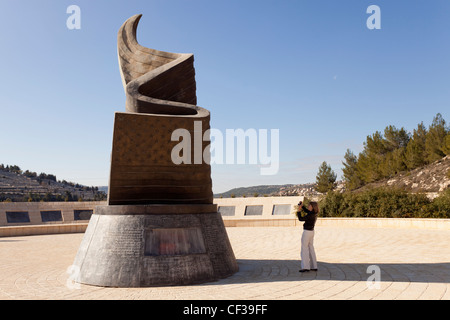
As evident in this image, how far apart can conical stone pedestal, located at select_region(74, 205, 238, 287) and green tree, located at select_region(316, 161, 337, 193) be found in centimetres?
5265

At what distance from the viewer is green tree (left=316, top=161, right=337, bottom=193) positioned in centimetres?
5885

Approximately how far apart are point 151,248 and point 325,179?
54.6 meters

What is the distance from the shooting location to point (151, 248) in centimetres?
793

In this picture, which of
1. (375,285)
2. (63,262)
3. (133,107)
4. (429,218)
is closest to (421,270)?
(375,285)

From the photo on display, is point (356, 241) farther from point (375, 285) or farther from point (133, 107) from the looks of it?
point (133, 107)

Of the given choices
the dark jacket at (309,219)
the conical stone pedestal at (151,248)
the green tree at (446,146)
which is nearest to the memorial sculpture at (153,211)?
the conical stone pedestal at (151,248)

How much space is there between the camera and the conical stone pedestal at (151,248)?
25.1 ft

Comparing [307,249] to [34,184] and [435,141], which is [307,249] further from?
[34,184]

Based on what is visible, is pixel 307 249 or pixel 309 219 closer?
pixel 309 219

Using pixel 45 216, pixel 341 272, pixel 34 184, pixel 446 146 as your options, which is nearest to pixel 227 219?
pixel 45 216

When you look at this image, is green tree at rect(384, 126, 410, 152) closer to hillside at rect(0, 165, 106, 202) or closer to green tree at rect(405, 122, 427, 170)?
green tree at rect(405, 122, 427, 170)

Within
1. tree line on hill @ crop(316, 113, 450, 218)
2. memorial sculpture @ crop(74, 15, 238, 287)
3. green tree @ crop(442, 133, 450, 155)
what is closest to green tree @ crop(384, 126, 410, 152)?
tree line on hill @ crop(316, 113, 450, 218)
